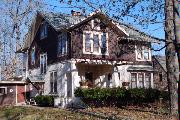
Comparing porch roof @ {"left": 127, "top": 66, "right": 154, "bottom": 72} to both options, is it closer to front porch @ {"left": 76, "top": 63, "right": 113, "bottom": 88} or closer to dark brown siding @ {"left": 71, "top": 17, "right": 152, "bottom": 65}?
dark brown siding @ {"left": 71, "top": 17, "right": 152, "bottom": 65}

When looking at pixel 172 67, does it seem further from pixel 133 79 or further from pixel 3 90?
pixel 3 90

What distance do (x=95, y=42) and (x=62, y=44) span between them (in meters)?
3.29

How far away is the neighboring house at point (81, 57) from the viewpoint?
97.2 feet

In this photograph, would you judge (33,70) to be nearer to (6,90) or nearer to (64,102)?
(6,90)

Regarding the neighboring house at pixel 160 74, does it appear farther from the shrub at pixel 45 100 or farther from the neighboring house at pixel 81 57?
the shrub at pixel 45 100

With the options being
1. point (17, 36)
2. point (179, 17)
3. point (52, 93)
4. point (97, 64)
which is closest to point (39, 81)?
point (52, 93)

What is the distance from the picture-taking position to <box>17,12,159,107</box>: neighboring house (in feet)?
97.2

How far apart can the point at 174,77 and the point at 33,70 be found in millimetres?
24030

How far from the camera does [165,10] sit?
16172 mm

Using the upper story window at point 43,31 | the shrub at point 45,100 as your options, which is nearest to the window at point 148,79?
the upper story window at point 43,31

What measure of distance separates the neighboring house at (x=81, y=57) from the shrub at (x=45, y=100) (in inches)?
37.5

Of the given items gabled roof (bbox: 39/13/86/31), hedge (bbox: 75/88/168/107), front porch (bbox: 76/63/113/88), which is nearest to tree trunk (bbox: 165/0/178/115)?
hedge (bbox: 75/88/168/107)

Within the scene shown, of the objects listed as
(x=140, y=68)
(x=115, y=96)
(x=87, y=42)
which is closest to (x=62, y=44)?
(x=87, y=42)

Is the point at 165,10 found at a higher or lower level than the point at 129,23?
higher
